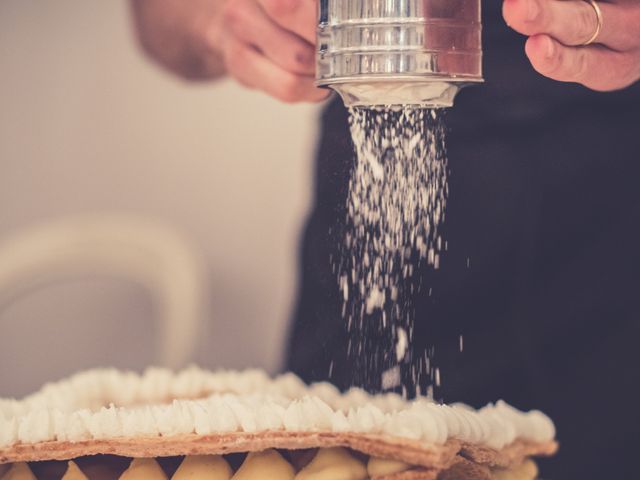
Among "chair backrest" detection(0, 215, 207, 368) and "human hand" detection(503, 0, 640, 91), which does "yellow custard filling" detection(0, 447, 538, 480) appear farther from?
"chair backrest" detection(0, 215, 207, 368)

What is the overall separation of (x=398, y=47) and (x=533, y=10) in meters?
0.12

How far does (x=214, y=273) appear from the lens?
2.05 metres

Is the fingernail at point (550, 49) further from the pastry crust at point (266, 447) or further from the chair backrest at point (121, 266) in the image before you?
the chair backrest at point (121, 266)

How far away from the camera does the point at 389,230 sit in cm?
116

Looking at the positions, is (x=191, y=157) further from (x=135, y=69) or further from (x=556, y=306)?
(x=556, y=306)

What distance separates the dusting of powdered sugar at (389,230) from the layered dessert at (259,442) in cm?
27

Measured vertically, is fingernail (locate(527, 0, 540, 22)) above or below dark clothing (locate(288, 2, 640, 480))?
above

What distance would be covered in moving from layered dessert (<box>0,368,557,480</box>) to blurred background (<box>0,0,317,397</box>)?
117 centimetres

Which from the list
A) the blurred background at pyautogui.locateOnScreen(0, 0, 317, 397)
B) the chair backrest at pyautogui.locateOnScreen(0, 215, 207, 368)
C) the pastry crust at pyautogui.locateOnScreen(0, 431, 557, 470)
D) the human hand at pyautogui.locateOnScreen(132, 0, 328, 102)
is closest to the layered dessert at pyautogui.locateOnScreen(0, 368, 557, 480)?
the pastry crust at pyautogui.locateOnScreen(0, 431, 557, 470)

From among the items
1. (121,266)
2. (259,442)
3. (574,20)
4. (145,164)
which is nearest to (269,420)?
(259,442)

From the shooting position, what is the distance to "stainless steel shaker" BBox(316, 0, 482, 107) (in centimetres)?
74

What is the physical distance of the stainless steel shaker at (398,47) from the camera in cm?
74

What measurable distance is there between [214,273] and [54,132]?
40cm

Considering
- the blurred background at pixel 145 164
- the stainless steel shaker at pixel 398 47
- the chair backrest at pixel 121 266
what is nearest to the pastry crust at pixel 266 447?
the stainless steel shaker at pixel 398 47
